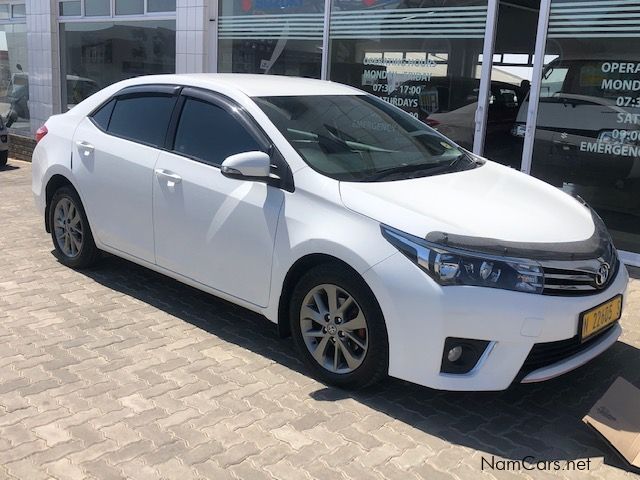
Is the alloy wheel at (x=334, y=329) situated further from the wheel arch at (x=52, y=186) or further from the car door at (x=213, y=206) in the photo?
the wheel arch at (x=52, y=186)

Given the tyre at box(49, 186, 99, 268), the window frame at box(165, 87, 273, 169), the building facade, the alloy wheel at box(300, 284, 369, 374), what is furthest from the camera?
the building facade

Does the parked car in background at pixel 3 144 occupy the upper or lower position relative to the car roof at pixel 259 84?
lower

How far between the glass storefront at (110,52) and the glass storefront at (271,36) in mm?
1057

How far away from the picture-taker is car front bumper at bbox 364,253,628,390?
3002 millimetres

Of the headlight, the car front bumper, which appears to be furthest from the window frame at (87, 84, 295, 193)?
the headlight

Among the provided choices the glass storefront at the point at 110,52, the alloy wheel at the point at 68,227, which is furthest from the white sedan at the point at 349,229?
the glass storefront at the point at 110,52

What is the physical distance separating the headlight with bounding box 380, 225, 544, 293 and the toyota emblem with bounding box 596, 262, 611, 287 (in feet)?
1.41

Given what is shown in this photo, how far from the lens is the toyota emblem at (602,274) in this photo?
10.8ft

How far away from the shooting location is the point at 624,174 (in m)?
6.05

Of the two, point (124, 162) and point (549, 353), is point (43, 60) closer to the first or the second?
point (124, 162)

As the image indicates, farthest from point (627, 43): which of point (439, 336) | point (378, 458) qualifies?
point (378, 458)

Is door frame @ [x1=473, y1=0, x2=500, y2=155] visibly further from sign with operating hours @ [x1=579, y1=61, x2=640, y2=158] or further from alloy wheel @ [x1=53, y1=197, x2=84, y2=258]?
alloy wheel @ [x1=53, y1=197, x2=84, y2=258]

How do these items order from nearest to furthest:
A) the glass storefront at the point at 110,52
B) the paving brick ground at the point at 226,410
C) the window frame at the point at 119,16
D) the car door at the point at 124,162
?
the paving brick ground at the point at 226,410 → the car door at the point at 124,162 → the window frame at the point at 119,16 → the glass storefront at the point at 110,52

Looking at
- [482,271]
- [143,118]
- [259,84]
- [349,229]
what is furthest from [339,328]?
[143,118]
